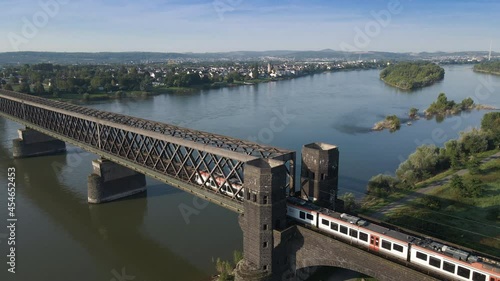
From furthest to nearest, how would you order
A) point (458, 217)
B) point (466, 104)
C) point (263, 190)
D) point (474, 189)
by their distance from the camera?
point (466, 104), point (474, 189), point (458, 217), point (263, 190)

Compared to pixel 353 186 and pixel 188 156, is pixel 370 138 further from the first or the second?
pixel 188 156

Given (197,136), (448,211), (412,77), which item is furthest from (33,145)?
(412,77)

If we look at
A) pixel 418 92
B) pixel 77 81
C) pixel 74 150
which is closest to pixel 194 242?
pixel 74 150

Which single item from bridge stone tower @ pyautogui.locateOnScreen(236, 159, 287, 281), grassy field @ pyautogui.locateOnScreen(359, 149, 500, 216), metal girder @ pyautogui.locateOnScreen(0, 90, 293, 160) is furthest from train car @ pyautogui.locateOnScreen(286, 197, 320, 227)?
grassy field @ pyautogui.locateOnScreen(359, 149, 500, 216)

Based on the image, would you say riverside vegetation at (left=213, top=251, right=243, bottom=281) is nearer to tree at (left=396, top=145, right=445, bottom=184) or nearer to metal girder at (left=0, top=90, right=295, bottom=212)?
metal girder at (left=0, top=90, right=295, bottom=212)

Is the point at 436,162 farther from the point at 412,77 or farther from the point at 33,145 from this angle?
the point at 412,77
